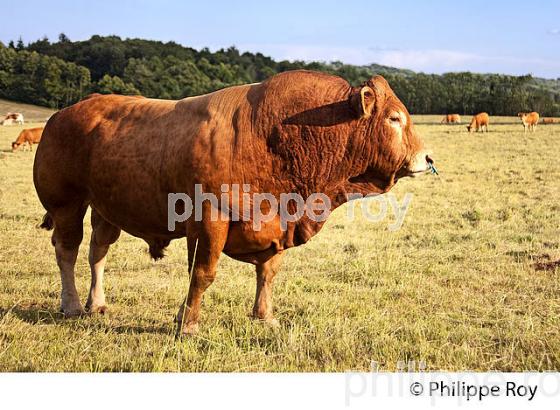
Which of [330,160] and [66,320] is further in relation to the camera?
[66,320]

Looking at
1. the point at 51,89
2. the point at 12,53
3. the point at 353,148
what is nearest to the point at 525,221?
the point at 353,148

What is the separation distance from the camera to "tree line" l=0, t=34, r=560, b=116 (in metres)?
52.9

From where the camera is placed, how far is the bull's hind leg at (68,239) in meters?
5.57

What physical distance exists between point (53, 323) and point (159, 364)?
1.63 meters

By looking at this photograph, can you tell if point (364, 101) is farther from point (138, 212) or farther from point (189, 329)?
point (189, 329)

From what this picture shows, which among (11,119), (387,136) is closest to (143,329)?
(387,136)

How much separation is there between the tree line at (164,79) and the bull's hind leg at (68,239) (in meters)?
42.0

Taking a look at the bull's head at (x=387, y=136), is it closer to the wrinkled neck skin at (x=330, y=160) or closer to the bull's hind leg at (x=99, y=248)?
the wrinkled neck skin at (x=330, y=160)

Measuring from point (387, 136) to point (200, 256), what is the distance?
1737 mm

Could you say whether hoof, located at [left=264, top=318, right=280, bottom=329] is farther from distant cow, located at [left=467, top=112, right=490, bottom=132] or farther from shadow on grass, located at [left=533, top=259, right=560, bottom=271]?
distant cow, located at [left=467, top=112, right=490, bottom=132]

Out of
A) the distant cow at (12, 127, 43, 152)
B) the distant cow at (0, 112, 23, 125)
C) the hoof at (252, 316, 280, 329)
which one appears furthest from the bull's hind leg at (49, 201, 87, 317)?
the distant cow at (0, 112, 23, 125)

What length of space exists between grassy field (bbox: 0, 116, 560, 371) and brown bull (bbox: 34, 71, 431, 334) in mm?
622

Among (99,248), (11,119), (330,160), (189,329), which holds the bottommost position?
(189,329)

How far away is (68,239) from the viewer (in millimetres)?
5633
